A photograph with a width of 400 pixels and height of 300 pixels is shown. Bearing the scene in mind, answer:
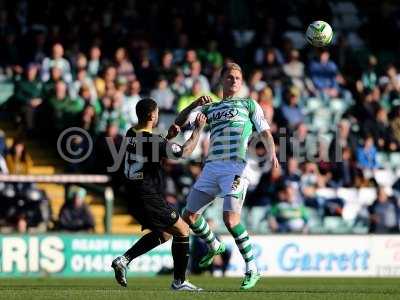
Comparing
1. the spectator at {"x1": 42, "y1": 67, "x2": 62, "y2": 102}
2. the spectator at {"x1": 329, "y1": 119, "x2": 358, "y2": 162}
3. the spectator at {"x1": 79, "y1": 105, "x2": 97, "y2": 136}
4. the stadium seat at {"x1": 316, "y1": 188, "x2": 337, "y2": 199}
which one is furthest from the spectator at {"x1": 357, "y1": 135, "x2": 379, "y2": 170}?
the spectator at {"x1": 42, "y1": 67, "x2": 62, "y2": 102}

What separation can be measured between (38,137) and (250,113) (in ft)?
30.5

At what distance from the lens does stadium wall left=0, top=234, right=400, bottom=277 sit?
19578mm

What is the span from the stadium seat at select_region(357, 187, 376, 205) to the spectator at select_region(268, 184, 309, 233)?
1741 millimetres

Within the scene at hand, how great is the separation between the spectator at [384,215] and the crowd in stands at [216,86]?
3 centimetres

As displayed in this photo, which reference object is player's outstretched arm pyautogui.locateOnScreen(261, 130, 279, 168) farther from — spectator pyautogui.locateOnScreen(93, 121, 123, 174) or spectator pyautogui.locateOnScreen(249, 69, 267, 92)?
spectator pyautogui.locateOnScreen(249, 69, 267, 92)

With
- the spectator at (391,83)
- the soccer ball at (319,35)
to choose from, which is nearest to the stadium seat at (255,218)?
the soccer ball at (319,35)

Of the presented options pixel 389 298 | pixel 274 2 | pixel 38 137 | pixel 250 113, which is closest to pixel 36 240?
pixel 38 137

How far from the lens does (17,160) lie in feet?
68.2

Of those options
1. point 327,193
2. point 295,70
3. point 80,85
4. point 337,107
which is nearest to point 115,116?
point 80,85

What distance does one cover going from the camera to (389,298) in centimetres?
1227

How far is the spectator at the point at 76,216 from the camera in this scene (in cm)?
2030

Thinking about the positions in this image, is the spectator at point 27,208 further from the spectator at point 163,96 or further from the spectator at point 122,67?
the spectator at point 122,67

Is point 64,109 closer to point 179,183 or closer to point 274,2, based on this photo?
point 179,183

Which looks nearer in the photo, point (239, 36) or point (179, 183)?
point (179, 183)
